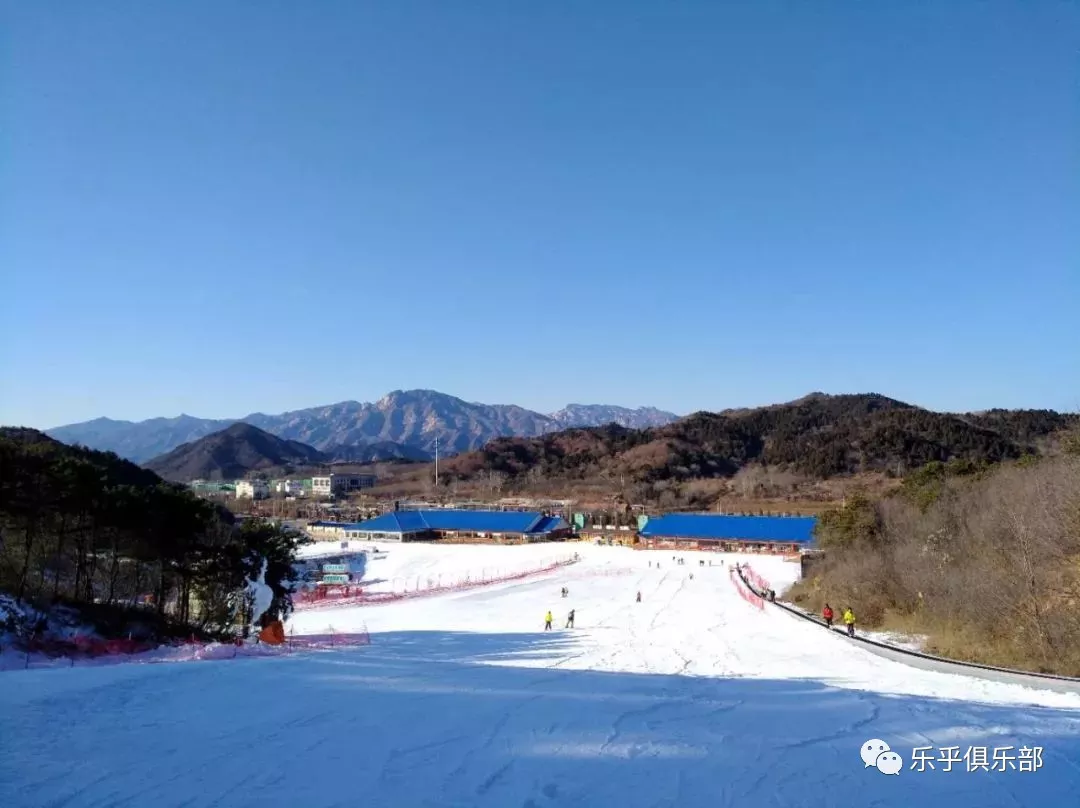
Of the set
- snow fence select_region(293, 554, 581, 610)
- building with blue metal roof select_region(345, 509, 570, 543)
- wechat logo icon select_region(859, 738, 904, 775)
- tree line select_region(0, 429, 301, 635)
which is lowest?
snow fence select_region(293, 554, 581, 610)

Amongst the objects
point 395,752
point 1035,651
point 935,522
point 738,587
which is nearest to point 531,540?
point 738,587

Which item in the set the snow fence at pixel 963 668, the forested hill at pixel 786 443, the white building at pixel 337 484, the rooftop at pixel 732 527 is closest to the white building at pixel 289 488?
the white building at pixel 337 484

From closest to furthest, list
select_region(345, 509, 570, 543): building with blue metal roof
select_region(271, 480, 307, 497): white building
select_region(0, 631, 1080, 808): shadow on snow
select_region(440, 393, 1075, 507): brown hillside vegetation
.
Result: select_region(0, 631, 1080, 808): shadow on snow → select_region(345, 509, 570, 543): building with blue metal roof → select_region(440, 393, 1075, 507): brown hillside vegetation → select_region(271, 480, 307, 497): white building

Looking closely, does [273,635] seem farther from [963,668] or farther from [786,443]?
[786,443]

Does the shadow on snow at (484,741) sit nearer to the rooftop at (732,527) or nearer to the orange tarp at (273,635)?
the orange tarp at (273,635)

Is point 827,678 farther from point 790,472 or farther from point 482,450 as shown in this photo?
point 482,450

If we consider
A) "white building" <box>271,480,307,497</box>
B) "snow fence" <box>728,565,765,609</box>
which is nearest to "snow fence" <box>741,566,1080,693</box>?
"snow fence" <box>728,565,765,609</box>

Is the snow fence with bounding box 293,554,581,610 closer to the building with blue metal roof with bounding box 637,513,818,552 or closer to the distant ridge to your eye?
the building with blue metal roof with bounding box 637,513,818,552
